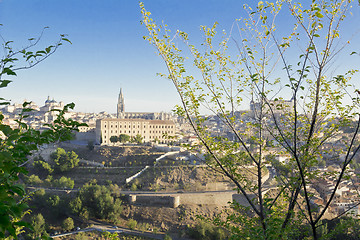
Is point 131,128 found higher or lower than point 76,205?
higher

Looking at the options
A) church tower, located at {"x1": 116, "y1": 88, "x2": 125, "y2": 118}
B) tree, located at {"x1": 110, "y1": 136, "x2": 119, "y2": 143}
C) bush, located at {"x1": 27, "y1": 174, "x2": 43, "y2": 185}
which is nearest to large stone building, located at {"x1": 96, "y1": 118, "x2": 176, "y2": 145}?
tree, located at {"x1": 110, "y1": 136, "x2": 119, "y2": 143}

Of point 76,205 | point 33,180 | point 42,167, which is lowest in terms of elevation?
point 76,205

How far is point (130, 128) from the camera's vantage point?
54625 mm

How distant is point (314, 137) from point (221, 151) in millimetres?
1875

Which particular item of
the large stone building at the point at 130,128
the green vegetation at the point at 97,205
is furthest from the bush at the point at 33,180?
the large stone building at the point at 130,128

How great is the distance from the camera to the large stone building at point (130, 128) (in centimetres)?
5206

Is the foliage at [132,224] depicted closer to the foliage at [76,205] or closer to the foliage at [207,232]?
the foliage at [207,232]

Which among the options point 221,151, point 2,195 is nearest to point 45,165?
point 221,151

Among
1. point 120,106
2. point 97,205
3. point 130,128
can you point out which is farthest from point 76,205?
point 120,106

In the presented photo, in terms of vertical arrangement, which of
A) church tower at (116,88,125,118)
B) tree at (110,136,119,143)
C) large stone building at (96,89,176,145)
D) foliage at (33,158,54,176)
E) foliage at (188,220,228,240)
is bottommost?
foliage at (188,220,228,240)

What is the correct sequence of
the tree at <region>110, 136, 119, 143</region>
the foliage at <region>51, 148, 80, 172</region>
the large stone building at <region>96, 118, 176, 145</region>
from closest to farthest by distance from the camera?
the foliage at <region>51, 148, 80, 172</region> → the tree at <region>110, 136, 119, 143</region> → the large stone building at <region>96, 118, 176, 145</region>

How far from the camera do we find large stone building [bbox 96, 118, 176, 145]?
171 feet

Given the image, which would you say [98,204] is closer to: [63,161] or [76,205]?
[76,205]

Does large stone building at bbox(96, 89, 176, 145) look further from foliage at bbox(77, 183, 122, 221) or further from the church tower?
the church tower
